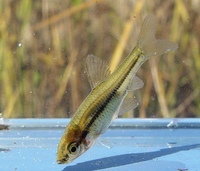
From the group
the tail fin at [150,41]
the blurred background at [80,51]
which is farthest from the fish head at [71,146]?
the blurred background at [80,51]

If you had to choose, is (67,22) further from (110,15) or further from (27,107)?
(27,107)

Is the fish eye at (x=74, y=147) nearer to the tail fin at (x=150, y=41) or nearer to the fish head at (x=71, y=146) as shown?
the fish head at (x=71, y=146)

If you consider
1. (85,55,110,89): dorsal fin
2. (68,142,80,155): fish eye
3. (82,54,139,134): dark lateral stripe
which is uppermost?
(85,55,110,89): dorsal fin

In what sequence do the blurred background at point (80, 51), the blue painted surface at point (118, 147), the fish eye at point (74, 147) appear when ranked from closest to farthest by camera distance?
the fish eye at point (74, 147) → the blue painted surface at point (118, 147) → the blurred background at point (80, 51)

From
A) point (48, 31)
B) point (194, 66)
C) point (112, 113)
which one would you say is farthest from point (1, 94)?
point (112, 113)

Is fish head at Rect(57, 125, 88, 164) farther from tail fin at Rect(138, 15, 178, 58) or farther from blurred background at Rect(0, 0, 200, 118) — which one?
blurred background at Rect(0, 0, 200, 118)

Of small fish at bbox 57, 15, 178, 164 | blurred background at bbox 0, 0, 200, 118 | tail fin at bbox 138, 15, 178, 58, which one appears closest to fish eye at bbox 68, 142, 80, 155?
small fish at bbox 57, 15, 178, 164

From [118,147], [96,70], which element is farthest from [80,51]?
[96,70]

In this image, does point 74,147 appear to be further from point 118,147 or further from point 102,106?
point 118,147
